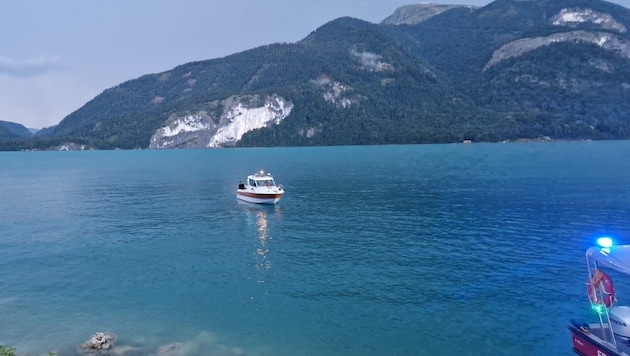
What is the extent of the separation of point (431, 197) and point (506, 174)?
47760 millimetres

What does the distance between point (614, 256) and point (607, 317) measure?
315 cm

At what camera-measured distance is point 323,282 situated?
37.8 meters

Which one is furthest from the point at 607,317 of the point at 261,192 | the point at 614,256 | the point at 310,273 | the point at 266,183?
the point at 266,183

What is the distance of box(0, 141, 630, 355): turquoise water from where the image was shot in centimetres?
2850

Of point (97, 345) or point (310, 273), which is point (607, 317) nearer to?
point (310, 273)

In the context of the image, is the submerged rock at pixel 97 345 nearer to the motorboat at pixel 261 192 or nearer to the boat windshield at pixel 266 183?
the motorboat at pixel 261 192

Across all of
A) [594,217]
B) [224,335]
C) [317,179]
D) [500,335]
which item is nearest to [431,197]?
[594,217]

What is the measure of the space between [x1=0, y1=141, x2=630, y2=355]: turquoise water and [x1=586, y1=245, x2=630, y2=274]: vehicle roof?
636cm

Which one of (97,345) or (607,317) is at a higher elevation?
(607,317)

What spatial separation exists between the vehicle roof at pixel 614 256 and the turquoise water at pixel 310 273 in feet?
20.9

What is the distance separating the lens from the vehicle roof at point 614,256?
867 inches

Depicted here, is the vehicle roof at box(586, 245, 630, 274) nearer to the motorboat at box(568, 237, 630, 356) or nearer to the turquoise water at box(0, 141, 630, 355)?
the motorboat at box(568, 237, 630, 356)

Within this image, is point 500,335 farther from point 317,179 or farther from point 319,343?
point 317,179

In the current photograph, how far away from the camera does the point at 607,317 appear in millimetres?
22359
